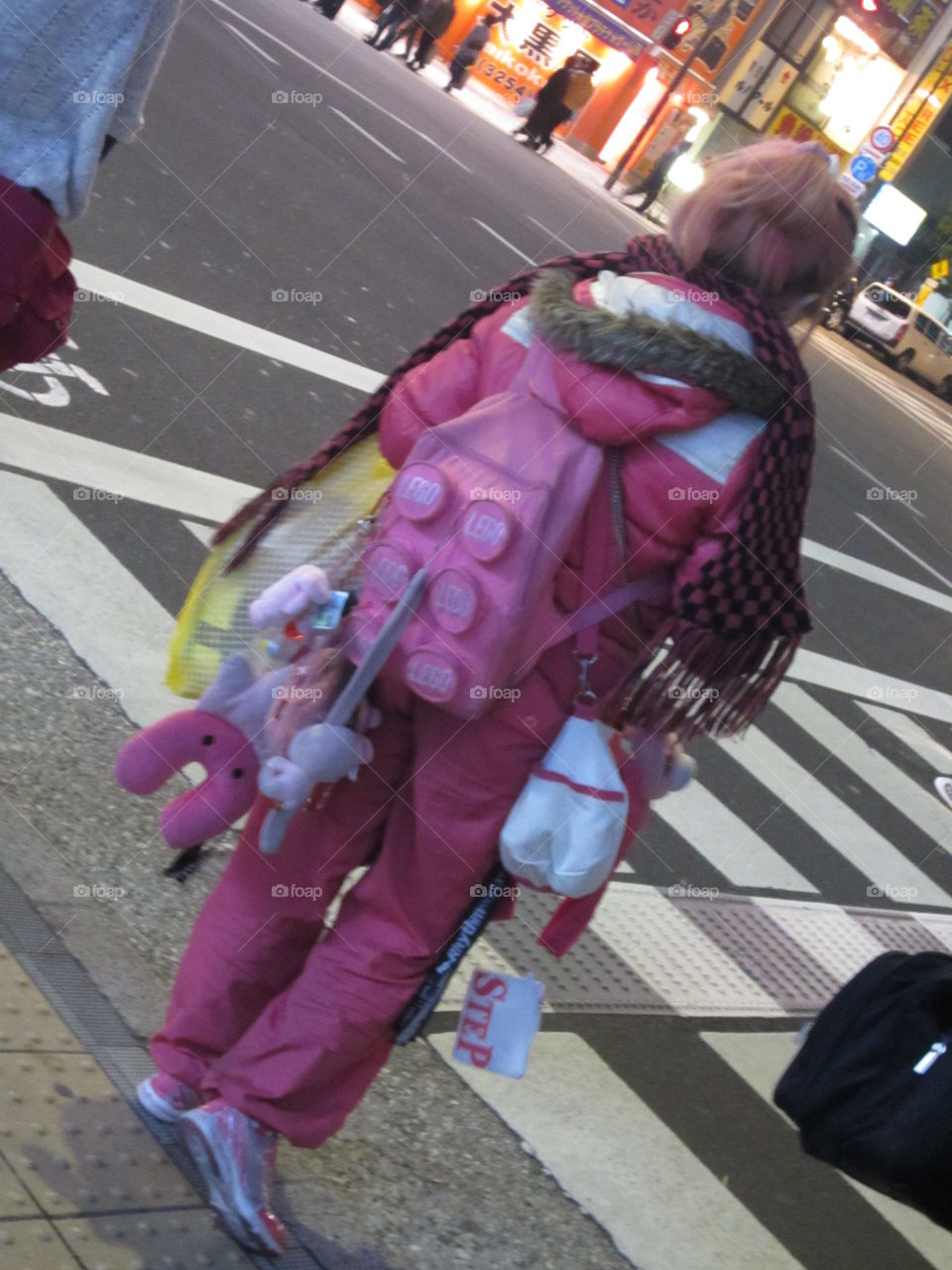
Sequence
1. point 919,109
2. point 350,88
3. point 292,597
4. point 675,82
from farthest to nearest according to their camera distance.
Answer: point 919,109
point 675,82
point 350,88
point 292,597

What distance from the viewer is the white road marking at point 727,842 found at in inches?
226

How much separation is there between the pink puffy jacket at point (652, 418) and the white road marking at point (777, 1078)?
1.78 metres

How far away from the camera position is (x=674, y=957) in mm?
4828

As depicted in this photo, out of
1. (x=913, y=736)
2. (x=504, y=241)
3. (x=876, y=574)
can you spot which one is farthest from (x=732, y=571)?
(x=504, y=241)

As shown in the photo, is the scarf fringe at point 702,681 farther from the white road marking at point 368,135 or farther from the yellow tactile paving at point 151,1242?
the white road marking at point 368,135

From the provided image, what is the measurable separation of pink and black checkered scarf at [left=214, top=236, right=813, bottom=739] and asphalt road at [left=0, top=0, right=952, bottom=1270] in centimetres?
130

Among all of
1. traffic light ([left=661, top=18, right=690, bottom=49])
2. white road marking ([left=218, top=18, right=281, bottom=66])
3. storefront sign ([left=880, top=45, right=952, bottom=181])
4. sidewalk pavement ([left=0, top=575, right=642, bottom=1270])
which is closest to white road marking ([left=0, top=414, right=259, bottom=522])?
sidewalk pavement ([left=0, top=575, right=642, bottom=1270])

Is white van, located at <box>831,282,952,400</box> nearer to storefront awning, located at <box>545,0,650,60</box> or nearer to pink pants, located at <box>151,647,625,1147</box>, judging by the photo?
storefront awning, located at <box>545,0,650,60</box>

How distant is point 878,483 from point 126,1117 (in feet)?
45.6

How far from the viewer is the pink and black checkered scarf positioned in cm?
271

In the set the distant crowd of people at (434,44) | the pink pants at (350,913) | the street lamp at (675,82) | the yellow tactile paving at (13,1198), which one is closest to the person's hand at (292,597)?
the pink pants at (350,913)

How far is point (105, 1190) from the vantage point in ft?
8.99

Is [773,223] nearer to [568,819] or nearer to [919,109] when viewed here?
[568,819]

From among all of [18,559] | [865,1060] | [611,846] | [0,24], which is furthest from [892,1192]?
[18,559]
